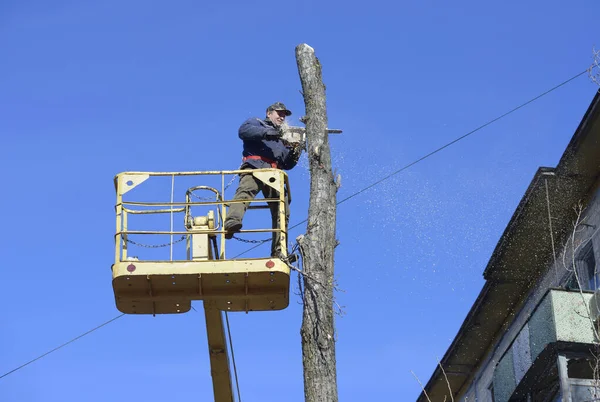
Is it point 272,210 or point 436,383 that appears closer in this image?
point 272,210

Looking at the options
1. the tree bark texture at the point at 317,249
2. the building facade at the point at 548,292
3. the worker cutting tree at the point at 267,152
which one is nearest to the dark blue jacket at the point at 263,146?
the worker cutting tree at the point at 267,152

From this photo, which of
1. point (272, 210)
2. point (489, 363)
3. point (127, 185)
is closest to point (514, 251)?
point (489, 363)

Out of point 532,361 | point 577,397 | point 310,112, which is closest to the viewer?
point 310,112

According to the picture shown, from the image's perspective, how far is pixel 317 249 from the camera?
394 inches

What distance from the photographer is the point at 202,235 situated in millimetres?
12195

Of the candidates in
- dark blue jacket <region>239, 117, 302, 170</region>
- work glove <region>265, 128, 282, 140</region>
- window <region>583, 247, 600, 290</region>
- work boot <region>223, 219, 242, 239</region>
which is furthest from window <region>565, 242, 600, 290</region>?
work boot <region>223, 219, 242, 239</region>

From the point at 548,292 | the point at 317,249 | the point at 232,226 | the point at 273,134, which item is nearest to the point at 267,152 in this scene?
the point at 273,134

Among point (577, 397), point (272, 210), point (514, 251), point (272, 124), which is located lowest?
point (577, 397)

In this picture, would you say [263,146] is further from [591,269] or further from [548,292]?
[591,269]

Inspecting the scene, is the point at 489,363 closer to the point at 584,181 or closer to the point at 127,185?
the point at 584,181

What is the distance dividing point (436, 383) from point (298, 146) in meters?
14.0

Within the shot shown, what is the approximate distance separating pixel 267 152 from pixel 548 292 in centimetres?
641

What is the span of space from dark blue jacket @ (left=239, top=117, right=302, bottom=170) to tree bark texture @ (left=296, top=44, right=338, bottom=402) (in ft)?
5.32

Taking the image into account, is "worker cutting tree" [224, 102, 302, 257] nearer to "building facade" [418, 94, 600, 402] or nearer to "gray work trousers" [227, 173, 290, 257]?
"gray work trousers" [227, 173, 290, 257]
